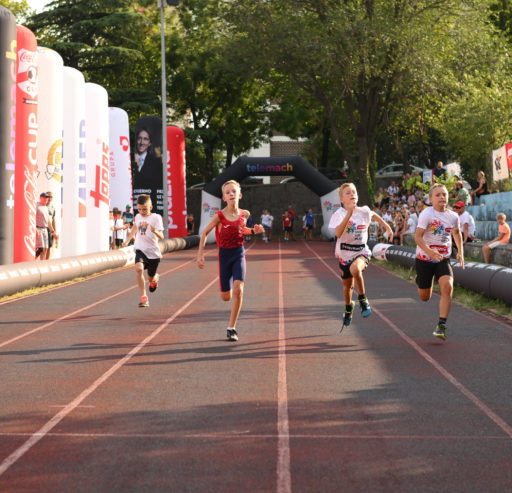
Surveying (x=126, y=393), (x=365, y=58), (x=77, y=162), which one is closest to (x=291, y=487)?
(x=126, y=393)

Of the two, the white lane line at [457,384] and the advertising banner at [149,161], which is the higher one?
the advertising banner at [149,161]

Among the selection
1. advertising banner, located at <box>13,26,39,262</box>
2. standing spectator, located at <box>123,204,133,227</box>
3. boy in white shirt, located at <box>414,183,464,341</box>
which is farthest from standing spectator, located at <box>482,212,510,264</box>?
standing spectator, located at <box>123,204,133,227</box>

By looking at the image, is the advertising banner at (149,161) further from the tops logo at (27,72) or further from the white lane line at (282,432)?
the white lane line at (282,432)

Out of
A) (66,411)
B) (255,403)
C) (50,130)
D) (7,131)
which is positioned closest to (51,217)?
(50,130)

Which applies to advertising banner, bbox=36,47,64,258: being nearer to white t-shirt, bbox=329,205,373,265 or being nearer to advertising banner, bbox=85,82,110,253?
A: advertising banner, bbox=85,82,110,253

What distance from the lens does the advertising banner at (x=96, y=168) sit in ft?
85.5

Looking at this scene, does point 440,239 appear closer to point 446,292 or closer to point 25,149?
point 446,292

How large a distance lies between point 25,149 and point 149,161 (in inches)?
764

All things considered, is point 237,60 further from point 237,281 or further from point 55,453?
point 55,453

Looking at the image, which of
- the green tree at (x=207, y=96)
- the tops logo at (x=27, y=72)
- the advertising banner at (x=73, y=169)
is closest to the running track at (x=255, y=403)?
the tops logo at (x=27, y=72)

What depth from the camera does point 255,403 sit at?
21.9 ft

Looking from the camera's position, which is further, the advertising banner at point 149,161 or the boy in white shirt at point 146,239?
the advertising banner at point 149,161

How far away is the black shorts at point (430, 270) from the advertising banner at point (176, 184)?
97.5 ft

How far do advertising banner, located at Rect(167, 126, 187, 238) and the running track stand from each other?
86.9ft
